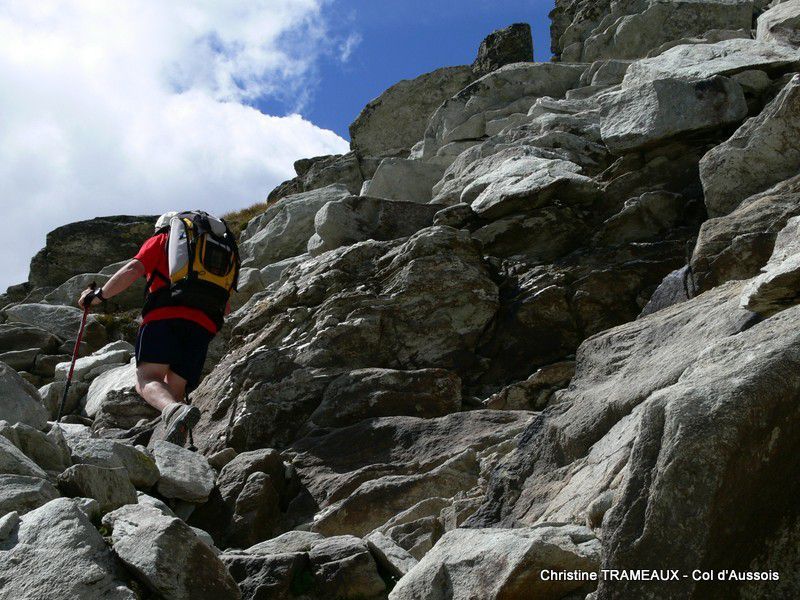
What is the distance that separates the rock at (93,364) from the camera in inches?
653

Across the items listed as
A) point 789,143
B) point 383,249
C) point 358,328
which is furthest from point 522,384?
point 789,143

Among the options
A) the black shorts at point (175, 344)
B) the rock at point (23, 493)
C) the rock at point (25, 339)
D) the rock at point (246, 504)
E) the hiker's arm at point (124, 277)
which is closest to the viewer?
the rock at point (23, 493)

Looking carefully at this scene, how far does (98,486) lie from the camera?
24.5 feet

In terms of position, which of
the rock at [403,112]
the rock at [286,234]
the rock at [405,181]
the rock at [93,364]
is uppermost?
the rock at [403,112]

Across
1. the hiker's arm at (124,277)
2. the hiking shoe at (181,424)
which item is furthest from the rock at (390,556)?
the hiker's arm at (124,277)

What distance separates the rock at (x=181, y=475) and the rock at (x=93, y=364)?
24.9 feet

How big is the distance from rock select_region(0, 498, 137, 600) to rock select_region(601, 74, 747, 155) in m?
10.2

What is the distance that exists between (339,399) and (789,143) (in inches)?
236

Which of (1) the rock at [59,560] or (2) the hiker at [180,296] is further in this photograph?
(2) the hiker at [180,296]

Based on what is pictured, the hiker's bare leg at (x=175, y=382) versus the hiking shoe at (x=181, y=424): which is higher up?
the hiker's bare leg at (x=175, y=382)

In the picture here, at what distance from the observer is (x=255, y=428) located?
36.0 ft

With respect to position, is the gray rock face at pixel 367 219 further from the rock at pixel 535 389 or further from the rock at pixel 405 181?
the rock at pixel 535 389

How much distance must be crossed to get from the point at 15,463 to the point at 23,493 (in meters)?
0.55

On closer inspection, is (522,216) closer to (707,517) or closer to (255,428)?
(255,428)
